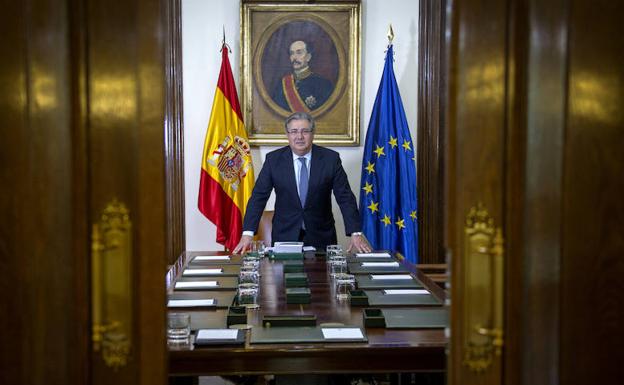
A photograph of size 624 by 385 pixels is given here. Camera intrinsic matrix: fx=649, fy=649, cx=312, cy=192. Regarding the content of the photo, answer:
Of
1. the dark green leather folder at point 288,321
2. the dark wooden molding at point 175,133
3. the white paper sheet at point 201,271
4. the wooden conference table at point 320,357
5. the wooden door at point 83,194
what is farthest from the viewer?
the dark wooden molding at point 175,133

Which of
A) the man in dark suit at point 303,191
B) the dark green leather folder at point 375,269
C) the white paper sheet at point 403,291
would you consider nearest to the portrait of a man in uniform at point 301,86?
the man in dark suit at point 303,191

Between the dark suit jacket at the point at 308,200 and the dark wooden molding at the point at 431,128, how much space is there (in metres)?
1.10

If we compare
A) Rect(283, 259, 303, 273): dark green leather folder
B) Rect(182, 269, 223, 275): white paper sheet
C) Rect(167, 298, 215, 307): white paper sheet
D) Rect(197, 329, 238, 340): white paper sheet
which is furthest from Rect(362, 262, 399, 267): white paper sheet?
Rect(197, 329, 238, 340): white paper sheet

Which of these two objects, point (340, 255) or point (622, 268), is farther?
point (340, 255)

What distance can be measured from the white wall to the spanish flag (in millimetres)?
214

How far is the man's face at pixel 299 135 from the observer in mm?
4793

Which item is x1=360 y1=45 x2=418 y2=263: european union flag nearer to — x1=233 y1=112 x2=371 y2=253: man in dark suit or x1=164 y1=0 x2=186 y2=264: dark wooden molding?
x1=233 y1=112 x2=371 y2=253: man in dark suit

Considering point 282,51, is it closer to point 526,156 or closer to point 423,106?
point 423,106

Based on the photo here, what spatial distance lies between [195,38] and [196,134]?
84 centimetres

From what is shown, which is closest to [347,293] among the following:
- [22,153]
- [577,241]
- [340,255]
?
[340,255]

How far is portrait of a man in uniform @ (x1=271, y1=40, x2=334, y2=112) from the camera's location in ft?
19.1

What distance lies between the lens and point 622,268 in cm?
135

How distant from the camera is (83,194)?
138 cm

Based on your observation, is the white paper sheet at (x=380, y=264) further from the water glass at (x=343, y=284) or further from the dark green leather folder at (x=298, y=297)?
the dark green leather folder at (x=298, y=297)
